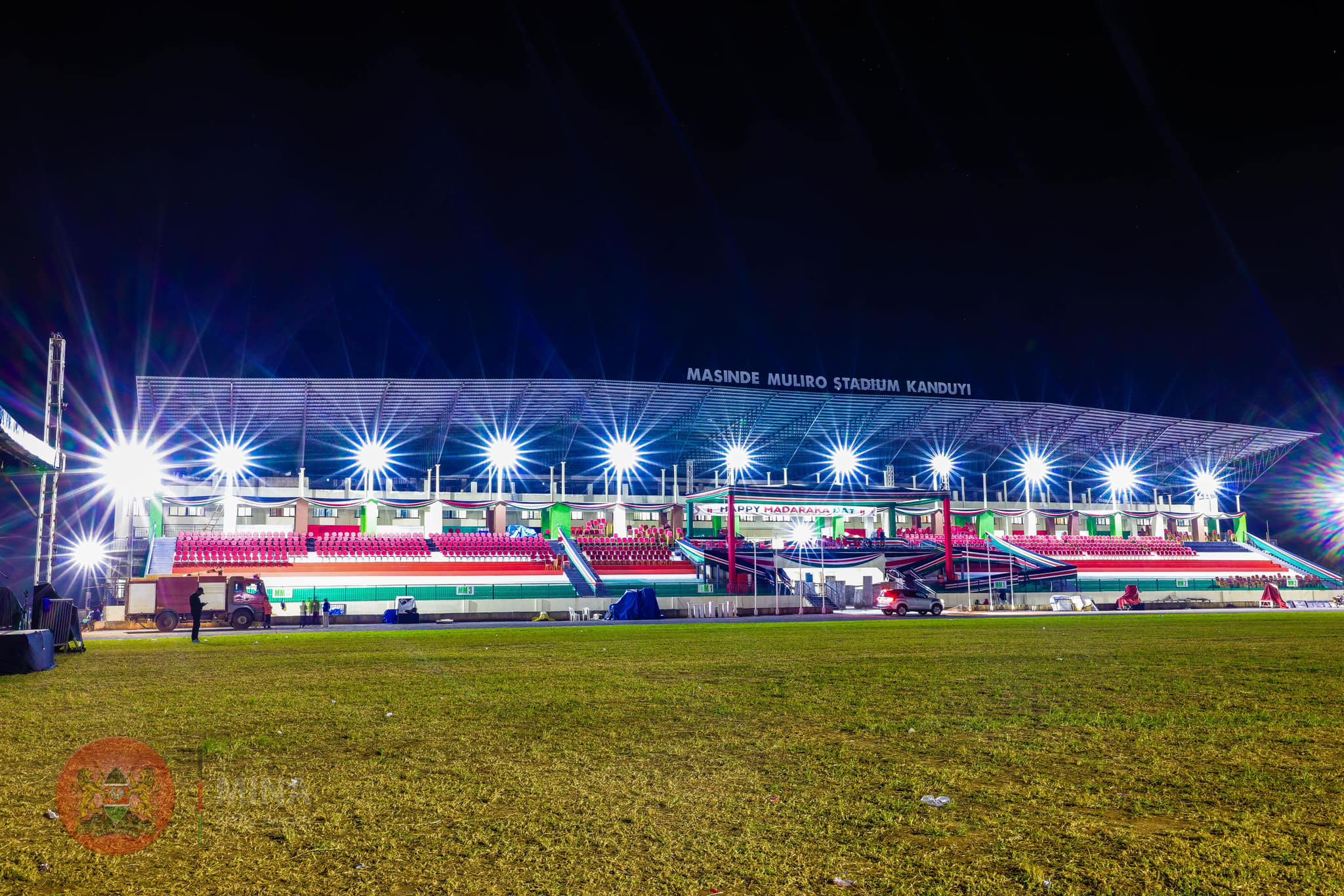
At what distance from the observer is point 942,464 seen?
74562mm

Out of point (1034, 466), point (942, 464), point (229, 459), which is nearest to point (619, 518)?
point (229, 459)

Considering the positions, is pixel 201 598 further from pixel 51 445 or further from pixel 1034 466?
pixel 1034 466

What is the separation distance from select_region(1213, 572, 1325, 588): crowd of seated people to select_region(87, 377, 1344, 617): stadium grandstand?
0.22m

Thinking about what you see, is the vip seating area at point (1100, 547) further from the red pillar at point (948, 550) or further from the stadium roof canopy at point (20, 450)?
the stadium roof canopy at point (20, 450)

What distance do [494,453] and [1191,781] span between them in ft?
196

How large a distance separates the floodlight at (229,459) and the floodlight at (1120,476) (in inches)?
2838

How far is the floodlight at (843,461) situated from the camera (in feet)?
244

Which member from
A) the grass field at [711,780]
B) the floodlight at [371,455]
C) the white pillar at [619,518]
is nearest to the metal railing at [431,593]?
the white pillar at [619,518]

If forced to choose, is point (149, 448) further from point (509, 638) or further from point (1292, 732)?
point (1292, 732)

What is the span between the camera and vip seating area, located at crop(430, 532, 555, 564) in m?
53.1

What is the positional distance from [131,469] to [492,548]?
845 inches

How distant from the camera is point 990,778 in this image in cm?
631

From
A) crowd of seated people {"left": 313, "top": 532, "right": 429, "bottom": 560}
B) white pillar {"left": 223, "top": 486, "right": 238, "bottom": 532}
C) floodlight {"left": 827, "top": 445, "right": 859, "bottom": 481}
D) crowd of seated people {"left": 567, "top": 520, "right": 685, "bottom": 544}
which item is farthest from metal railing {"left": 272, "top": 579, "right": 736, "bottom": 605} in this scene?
floodlight {"left": 827, "top": 445, "right": 859, "bottom": 481}

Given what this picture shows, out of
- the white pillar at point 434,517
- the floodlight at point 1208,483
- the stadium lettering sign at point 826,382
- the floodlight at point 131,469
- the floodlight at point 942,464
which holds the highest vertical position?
the stadium lettering sign at point 826,382
